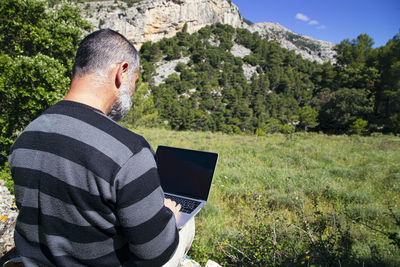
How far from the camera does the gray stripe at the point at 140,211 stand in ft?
3.14

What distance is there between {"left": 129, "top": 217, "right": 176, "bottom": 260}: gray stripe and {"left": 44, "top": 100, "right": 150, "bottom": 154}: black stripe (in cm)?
44

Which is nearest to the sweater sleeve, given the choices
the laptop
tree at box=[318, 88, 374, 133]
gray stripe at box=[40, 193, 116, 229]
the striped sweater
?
the striped sweater

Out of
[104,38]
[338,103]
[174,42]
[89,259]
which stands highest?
[174,42]

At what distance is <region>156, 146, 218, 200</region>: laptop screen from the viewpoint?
7.52ft

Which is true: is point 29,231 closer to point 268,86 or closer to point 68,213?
point 68,213

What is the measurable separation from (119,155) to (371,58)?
4206 cm

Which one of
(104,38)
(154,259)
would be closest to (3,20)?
(104,38)

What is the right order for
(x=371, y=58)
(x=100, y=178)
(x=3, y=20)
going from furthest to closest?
(x=371, y=58)
(x=3, y=20)
(x=100, y=178)

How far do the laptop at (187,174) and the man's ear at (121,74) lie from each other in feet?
3.95

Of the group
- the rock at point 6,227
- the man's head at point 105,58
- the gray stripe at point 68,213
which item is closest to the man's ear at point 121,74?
the man's head at point 105,58

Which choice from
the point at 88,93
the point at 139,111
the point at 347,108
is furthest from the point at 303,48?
the point at 88,93

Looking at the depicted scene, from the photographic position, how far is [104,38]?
116 centimetres

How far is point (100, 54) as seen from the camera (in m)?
1.12

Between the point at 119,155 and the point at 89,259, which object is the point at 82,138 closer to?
the point at 119,155
